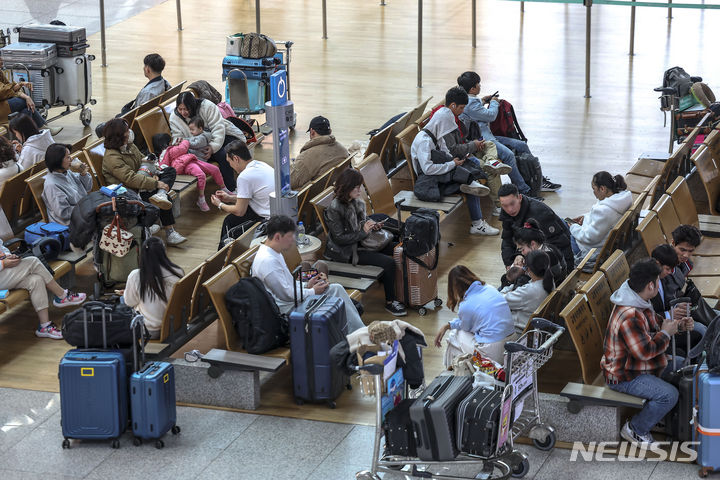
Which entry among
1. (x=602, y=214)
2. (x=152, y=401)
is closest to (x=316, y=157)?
(x=602, y=214)

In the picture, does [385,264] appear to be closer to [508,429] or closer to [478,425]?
[508,429]

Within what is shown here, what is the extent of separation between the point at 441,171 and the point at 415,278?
1.95m

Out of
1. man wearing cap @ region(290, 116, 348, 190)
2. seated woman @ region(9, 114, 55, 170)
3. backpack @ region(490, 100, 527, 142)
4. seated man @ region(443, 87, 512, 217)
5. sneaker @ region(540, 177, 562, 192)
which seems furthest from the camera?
backpack @ region(490, 100, 527, 142)

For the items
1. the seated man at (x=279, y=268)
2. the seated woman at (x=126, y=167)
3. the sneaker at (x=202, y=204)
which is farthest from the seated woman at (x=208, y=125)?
the seated man at (x=279, y=268)

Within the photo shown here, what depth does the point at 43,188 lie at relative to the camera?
10.4 m

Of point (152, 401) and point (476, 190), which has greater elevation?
point (476, 190)

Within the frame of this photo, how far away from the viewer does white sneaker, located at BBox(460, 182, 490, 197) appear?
1146 cm

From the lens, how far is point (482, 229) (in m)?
11.7

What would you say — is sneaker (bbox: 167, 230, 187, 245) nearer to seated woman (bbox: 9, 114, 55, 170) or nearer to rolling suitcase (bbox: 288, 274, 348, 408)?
seated woman (bbox: 9, 114, 55, 170)

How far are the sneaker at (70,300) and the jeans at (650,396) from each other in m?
4.63

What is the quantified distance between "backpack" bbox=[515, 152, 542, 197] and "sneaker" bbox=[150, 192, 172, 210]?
149 inches

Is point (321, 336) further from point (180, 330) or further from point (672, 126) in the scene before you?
point (672, 126)

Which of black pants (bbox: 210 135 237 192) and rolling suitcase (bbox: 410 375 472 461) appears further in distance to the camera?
black pants (bbox: 210 135 237 192)

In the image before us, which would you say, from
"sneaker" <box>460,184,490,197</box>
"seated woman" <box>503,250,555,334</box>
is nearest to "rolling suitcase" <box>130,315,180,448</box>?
"seated woman" <box>503,250,555,334</box>
